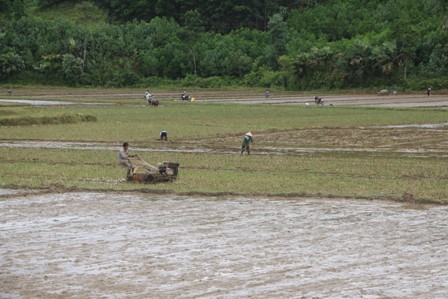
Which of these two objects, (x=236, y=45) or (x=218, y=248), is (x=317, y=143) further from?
(x=236, y=45)

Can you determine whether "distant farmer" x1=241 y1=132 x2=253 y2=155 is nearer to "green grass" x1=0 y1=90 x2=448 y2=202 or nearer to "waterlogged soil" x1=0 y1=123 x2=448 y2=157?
"green grass" x1=0 y1=90 x2=448 y2=202

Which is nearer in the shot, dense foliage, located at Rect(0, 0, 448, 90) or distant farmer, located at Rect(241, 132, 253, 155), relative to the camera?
distant farmer, located at Rect(241, 132, 253, 155)

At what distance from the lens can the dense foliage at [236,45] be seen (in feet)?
224

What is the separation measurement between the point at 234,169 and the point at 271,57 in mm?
59504

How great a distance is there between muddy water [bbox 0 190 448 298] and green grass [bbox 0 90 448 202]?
5.11ft

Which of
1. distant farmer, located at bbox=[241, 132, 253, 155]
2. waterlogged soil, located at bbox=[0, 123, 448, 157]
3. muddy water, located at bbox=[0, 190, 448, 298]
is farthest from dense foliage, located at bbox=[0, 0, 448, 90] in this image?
muddy water, located at bbox=[0, 190, 448, 298]

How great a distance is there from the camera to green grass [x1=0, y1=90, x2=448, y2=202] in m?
17.6

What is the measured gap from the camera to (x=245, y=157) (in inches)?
942

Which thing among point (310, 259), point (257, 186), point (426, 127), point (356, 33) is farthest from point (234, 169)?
point (356, 33)

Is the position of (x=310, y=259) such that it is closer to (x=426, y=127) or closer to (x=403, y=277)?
(x=403, y=277)

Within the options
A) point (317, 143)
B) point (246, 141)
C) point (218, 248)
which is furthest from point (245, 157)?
point (218, 248)

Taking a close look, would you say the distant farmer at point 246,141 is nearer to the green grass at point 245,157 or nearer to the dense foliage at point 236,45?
the green grass at point 245,157

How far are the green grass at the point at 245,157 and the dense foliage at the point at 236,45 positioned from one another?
25.9m

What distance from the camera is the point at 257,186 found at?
17578 millimetres
